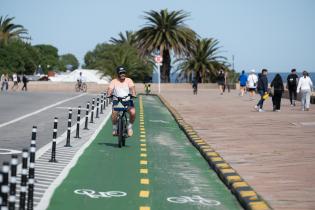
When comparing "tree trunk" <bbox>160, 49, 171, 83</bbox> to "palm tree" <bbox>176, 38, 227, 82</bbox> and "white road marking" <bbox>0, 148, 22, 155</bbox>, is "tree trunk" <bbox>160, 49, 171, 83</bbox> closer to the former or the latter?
"palm tree" <bbox>176, 38, 227, 82</bbox>

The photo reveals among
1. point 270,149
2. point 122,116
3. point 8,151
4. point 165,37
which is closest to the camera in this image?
point 8,151

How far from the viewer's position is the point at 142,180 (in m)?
11.8

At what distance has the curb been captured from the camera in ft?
30.3

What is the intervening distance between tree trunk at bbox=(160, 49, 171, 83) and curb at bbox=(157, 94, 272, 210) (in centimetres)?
5833

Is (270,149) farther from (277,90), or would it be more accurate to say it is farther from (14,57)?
(14,57)

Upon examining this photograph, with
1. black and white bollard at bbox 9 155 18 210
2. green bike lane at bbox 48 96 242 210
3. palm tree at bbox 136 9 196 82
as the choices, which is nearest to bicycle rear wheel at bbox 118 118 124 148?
green bike lane at bbox 48 96 242 210

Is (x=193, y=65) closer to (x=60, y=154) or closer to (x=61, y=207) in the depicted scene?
(x=60, y=154)

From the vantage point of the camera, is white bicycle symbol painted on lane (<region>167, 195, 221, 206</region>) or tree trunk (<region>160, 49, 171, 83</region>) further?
tree trunk (<region>160, 49, 171, 83</region>)

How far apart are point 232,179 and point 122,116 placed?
19.9 ft

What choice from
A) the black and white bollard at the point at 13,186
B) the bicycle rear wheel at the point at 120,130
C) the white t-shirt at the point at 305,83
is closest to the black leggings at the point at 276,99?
the white t-shirt at the point at 305,83

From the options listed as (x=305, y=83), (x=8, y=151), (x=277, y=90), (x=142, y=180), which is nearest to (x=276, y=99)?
(x=277, y=90)

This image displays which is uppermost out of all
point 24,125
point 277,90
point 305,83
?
point 305,83

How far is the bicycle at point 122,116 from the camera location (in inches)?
659

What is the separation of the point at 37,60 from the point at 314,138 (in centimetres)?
15307
